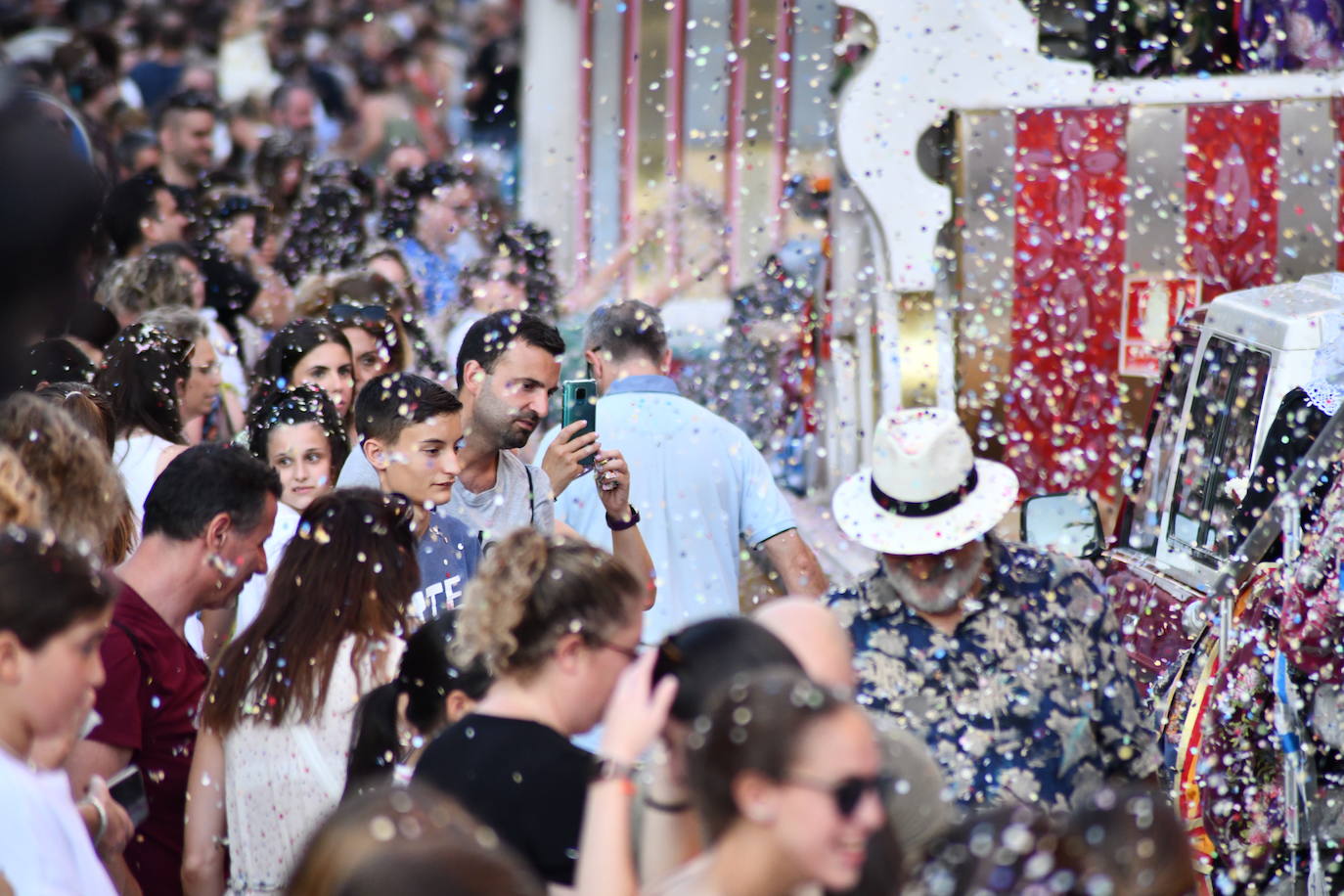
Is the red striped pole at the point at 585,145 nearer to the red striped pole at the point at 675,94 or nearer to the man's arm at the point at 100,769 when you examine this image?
the red striped pole at the point at 675,94

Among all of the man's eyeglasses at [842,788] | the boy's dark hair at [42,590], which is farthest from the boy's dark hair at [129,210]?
the man's eyeglasses at [842,788]

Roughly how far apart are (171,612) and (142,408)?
5.74 feet

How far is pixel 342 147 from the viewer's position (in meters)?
15.9

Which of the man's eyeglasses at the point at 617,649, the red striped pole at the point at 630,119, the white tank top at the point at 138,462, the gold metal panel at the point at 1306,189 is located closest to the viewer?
the man's eyeglasses at the point at 617,649

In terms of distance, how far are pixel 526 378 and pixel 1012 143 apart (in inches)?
120

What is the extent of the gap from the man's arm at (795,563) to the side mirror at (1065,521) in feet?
2.11

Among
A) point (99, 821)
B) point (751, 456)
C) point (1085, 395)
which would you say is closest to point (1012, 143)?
point (1085, 395)

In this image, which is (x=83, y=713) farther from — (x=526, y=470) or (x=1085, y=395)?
(x=1085, y=395)

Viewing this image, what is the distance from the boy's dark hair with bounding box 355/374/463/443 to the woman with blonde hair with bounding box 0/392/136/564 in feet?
2.97

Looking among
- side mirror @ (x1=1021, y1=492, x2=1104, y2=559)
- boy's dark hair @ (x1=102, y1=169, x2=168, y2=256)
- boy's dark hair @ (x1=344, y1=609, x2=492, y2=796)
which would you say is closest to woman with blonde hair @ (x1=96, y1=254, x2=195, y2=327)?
boy's dark hair @ (x1=102, y1=169, x2=168, y2=256)

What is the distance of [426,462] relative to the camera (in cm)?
499

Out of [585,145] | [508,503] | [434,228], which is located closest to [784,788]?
[508,503]

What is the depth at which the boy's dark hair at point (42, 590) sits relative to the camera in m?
3.03

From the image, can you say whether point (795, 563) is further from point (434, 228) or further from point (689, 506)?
point (434, 228)
